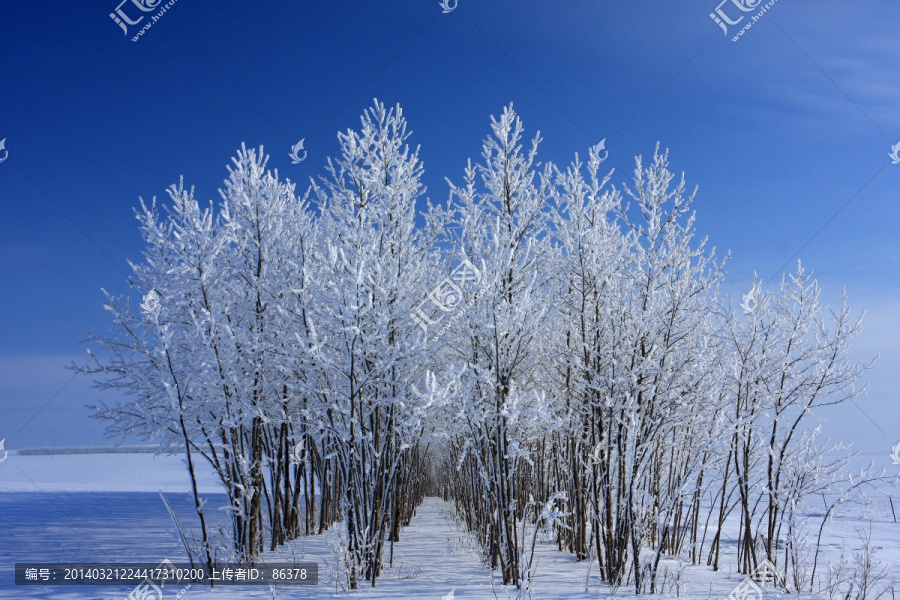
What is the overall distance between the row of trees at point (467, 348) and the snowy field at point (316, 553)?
1.73ft

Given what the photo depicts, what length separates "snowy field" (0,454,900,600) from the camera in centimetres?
661

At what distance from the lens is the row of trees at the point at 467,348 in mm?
7164

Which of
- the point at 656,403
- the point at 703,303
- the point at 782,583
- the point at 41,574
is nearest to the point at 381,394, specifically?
the point at 656,403

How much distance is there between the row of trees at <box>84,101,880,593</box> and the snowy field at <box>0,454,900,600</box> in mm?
528

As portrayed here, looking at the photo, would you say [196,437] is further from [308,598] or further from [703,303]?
[703,303]

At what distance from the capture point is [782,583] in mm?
7969

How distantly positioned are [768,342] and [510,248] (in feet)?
16.3

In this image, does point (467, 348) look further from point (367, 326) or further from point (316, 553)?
point (316, 553)

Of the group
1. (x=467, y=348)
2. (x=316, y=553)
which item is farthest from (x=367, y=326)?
(x=316, y=553)

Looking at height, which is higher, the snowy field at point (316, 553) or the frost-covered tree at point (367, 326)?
the frost-covered tree at point (367, 326)

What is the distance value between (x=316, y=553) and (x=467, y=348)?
16.9 feet

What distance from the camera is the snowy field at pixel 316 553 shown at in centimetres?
661

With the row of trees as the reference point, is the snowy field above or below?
below

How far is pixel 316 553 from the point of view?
980cm
